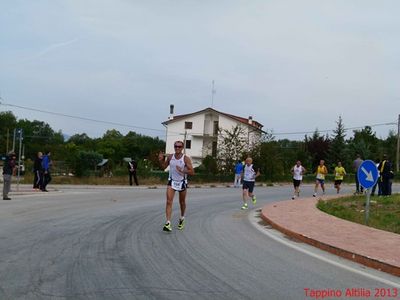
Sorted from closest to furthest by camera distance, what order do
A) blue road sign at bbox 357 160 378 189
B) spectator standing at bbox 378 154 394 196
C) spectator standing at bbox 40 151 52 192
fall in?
1. blue road sign at bbox 357 160 378 189
2. spectator standing at bbox 378 154 394 196
3. spectator standing at bbox 40 151 52 192

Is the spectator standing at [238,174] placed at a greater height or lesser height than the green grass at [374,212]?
greater

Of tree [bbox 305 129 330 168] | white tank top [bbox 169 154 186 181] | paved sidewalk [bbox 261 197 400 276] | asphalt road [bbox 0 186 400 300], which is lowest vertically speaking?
asphalt road [bbox 0 186 400 300]

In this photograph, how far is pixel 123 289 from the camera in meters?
6.12

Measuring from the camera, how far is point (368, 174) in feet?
40.8

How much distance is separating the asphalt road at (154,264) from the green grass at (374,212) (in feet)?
9.79

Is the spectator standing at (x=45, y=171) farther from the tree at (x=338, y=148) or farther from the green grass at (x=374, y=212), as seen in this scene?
the tree at (x=338, y=148)

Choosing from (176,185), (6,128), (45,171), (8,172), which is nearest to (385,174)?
(176,185)

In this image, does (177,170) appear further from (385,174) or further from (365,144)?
(365,144)

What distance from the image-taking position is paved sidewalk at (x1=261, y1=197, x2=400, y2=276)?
823 cm

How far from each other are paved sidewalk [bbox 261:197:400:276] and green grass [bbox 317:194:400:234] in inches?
24.6

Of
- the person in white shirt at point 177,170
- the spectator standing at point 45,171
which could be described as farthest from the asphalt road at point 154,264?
the spectator standing at point 45,171

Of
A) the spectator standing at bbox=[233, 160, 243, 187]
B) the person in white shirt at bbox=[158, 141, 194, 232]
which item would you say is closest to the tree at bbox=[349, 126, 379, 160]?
the spectator standing at bbox=[233, 160, 243, 187]

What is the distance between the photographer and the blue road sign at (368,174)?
1234 centimetres

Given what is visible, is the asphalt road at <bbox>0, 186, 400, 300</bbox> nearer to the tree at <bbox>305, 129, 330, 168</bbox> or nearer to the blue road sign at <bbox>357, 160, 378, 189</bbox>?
the blue road sign at <bbox>357, 160, 378, 189</bbox>
